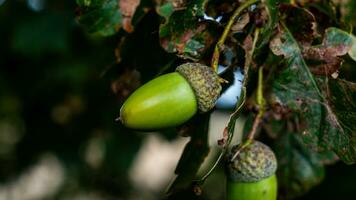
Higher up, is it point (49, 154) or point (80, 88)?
point (80, 88)

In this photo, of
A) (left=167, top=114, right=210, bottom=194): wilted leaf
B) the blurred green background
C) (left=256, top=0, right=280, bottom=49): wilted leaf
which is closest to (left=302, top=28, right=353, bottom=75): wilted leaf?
(left=256, top=0, right=280, bottom=49): wilted leaf

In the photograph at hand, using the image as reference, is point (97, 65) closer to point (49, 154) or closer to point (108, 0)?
point (49, 154)

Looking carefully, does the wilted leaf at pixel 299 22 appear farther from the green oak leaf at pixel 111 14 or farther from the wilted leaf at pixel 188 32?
the green oak leaf at pixel 111 14

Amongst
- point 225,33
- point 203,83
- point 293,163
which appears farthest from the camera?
point 293,163

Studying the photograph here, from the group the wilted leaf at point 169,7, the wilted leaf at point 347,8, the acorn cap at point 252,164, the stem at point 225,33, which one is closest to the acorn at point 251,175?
the acorn cap at point 252,164

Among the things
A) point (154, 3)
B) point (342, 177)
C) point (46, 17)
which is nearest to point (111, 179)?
point (46, 17)

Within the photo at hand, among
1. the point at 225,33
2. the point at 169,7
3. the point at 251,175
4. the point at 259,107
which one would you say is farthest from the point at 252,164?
the point at 169,7

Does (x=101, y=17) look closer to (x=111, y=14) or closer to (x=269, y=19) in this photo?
(x=111, y=14)
